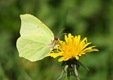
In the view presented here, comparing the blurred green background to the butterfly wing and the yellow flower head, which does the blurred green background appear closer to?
the butterfly wing

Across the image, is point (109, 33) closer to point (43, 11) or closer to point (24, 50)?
point (43, 11)

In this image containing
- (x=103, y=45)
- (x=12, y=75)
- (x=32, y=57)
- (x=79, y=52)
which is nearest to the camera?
(x=79, y=52)

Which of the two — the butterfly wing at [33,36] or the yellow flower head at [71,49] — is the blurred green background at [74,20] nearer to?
the butterfly wing at [33,36]

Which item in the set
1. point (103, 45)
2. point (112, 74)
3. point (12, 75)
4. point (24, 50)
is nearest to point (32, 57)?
point (24, 50)

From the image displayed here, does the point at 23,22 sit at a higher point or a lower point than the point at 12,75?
higher

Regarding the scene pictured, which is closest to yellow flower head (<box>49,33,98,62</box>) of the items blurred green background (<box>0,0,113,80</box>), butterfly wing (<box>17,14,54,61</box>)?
butterfly wing (<box>17,14,54,61</box>)

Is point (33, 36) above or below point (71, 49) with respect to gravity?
above

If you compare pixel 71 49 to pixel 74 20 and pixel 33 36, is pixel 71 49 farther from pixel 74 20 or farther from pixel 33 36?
pixel 74 20

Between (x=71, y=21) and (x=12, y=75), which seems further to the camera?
(x=71, y=21)

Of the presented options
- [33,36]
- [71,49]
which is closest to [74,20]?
[33,36]
